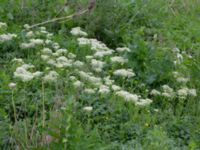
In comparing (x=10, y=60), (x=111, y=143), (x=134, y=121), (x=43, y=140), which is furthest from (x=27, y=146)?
(x=10, y=60)

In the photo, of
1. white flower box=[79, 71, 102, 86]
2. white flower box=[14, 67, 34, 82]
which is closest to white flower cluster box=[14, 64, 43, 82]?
white flower box=[14, 67, 34, 82]

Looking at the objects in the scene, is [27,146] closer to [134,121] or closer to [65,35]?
[134,121]

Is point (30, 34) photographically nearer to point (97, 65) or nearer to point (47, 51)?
point (47, 51)

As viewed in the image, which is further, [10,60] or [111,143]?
[10,60]

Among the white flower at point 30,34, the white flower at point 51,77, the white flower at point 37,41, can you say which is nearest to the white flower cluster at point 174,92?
the white flower at point 51,77

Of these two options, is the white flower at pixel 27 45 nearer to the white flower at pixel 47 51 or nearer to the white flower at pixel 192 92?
the white flower at pixel 47 51

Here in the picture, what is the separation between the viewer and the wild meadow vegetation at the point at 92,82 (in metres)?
3.85

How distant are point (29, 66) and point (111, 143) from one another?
42.2 inches

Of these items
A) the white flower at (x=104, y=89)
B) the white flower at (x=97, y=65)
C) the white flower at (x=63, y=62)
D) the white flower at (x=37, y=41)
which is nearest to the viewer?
the white flower at (x=104, y=89)

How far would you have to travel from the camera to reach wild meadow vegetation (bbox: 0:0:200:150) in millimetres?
3854

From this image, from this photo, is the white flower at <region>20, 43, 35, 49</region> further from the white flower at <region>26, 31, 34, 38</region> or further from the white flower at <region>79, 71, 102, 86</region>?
the white flower at <region>79, 71, 102, 86</region>

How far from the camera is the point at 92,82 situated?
180 inches

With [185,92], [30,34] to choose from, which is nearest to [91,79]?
[185,92]

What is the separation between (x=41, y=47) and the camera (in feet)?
17.6
